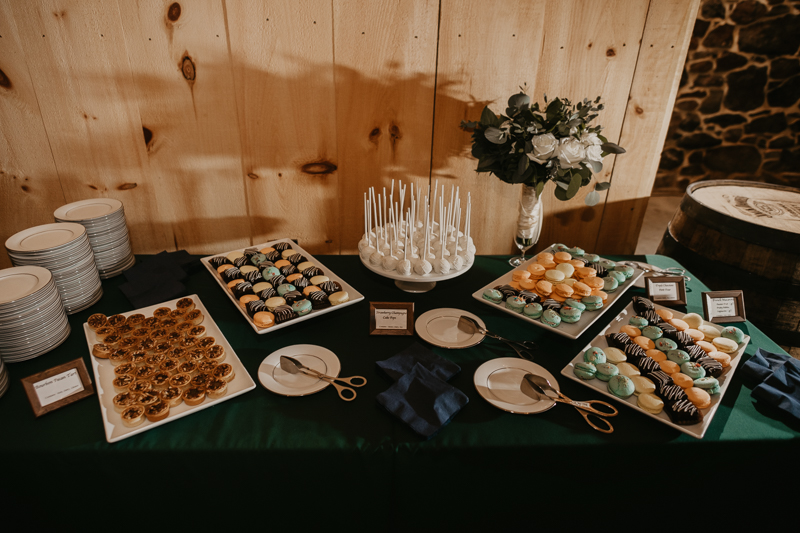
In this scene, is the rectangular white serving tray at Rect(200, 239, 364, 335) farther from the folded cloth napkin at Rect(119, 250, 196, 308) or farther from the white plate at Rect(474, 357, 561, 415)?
the white plate at Rect(474, 357, 561, 415)

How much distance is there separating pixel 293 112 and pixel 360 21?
1.27 feet

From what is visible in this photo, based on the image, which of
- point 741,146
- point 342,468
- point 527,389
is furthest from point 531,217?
point 741,146

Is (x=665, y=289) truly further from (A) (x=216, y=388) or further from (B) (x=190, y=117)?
(B) (x=190, y=117)

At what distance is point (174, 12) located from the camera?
1.46 metres

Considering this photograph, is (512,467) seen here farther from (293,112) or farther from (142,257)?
(142,257)

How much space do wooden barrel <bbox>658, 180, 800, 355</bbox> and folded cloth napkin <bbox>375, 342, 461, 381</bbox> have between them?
47.6 inches

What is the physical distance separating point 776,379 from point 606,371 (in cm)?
42

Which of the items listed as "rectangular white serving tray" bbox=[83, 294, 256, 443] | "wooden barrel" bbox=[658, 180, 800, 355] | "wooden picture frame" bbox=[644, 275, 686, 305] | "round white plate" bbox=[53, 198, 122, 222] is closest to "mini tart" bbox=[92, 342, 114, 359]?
"rectangular white serving tray" bbox=[83, 294, 256, 443]

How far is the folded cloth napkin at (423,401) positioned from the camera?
3.32 feet

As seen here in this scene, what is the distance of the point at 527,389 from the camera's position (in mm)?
1115

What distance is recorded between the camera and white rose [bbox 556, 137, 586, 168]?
137 centimetres

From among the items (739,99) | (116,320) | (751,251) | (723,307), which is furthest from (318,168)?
(739,99)

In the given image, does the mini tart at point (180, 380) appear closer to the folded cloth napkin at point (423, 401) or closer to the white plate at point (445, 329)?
the folded cloth napkin at point (423, 401)

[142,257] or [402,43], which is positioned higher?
[402,43]
